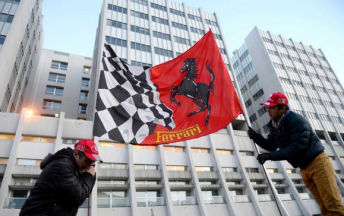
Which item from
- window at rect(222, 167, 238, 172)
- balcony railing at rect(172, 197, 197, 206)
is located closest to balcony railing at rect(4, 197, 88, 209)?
balcony railing at rect(172, 197, 197, 206)

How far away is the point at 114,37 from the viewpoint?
1293 inches

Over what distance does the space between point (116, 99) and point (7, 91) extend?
28.1 meters

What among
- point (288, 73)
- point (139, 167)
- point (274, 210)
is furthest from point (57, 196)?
point (288, 73)

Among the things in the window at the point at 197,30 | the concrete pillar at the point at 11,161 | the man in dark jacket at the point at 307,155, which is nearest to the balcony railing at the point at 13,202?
the concrete pillar at the point at 11,161

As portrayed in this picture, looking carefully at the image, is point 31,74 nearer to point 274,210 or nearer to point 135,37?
point 135,37

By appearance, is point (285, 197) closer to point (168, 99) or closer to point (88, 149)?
point (168, 99)

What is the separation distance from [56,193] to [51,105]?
39.2m

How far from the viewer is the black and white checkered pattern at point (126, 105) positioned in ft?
19.2

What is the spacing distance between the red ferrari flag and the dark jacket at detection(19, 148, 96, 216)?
8.92 ft

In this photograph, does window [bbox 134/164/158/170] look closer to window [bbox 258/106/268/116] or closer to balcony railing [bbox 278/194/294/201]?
balcony railing [bbox 278/194/294/201]

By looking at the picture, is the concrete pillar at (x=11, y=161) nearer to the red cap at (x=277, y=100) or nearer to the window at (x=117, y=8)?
the red cap at (x=277, y=100)

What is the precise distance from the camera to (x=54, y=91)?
3888cm

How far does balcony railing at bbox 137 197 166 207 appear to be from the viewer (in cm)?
2072

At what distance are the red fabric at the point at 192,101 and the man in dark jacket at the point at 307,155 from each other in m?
2.27
